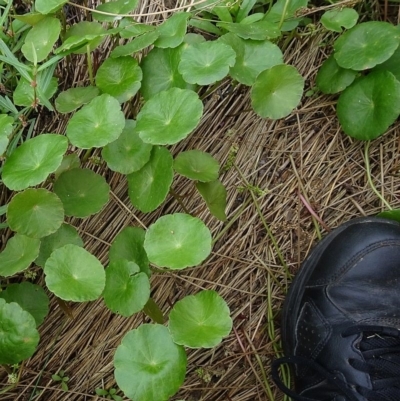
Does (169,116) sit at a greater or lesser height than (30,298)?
greater

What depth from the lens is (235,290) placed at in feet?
4.29

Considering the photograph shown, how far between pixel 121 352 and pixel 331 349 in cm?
52

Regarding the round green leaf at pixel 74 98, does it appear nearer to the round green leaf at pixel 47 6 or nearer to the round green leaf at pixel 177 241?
the round green leaf at pixel 47 6

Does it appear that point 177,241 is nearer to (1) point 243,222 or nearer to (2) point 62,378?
(1) point 243,222

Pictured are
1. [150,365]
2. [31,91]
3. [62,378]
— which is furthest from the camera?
[62,378]

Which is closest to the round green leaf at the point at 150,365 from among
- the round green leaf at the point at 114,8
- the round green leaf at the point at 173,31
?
the round green leaf at the point at 173,31

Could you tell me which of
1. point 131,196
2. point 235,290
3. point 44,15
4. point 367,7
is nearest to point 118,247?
point 131,196

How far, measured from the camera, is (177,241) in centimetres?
110

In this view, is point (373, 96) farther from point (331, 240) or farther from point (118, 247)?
point (118, 247)

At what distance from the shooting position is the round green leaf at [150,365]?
107 cm

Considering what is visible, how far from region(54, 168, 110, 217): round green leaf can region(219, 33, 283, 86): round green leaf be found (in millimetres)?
405

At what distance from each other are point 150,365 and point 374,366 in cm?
56

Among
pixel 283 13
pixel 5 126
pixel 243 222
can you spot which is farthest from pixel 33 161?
pixel 283 13

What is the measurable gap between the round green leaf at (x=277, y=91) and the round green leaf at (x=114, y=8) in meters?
0.36
